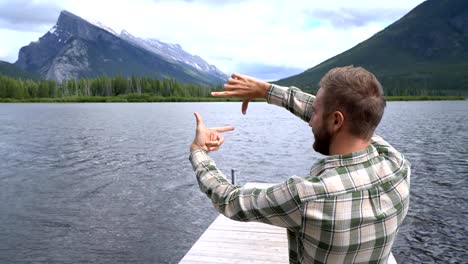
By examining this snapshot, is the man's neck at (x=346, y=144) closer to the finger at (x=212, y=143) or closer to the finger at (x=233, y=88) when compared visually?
the finger at (x=212, y=143)

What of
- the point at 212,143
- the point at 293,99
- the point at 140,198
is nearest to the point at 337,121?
the point at 212,143

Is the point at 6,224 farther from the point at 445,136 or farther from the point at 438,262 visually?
the point at 445,136

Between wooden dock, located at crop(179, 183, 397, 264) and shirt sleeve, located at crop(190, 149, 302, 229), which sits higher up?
shirt sleeve, located at crop(190, 149, 302, 229)

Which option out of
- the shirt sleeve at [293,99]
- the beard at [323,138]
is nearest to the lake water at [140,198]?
the shirt sleeve at [293,99]

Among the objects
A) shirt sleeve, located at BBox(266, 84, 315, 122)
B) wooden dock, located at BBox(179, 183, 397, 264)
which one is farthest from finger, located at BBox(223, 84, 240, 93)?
wooden dock, located at BBox(179, 183, 397, 264)

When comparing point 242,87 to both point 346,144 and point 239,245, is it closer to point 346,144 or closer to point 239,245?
point 346,144

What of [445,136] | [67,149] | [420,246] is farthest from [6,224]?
[445,136]

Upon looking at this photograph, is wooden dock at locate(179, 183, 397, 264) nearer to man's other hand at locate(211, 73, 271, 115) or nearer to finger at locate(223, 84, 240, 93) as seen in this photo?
man's other hand at locate(211, 73, 271, 115)
